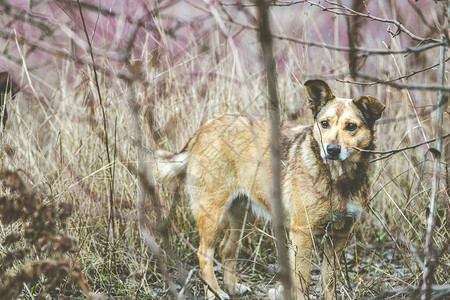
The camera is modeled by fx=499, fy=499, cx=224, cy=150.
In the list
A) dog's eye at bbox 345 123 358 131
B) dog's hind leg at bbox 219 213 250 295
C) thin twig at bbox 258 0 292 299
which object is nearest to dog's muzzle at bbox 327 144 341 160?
dog's eye at bbox 345 123 358 131

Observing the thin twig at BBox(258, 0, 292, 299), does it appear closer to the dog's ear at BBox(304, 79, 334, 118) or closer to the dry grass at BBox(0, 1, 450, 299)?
the dry grass at BBox(0, 1, 450, 299)

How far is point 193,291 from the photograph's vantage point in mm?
3555

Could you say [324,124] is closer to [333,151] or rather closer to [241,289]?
[333,151]

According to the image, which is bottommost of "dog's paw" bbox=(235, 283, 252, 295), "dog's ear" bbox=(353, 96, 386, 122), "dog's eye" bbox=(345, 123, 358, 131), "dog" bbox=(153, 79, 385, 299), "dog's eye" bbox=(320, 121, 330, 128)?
"dog's paw" bbox=(235, 283, 252, 295)

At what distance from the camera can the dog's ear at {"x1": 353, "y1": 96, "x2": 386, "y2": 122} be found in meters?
3.32

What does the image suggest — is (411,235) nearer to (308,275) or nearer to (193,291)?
(308,275)

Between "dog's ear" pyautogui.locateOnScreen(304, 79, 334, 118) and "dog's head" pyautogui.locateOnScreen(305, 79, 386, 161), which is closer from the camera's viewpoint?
"dog's head" pyautogui.locateOnScreen(305, 79, 386, 161)

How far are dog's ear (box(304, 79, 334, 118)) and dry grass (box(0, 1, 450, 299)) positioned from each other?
20 centimetres

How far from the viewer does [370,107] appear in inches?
132

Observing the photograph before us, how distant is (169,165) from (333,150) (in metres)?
1.43

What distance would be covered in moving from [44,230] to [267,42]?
165 centimetres

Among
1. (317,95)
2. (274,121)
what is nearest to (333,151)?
(317,95)

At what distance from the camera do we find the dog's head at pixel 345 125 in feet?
10.6

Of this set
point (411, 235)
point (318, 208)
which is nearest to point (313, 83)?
point (318, 208)
